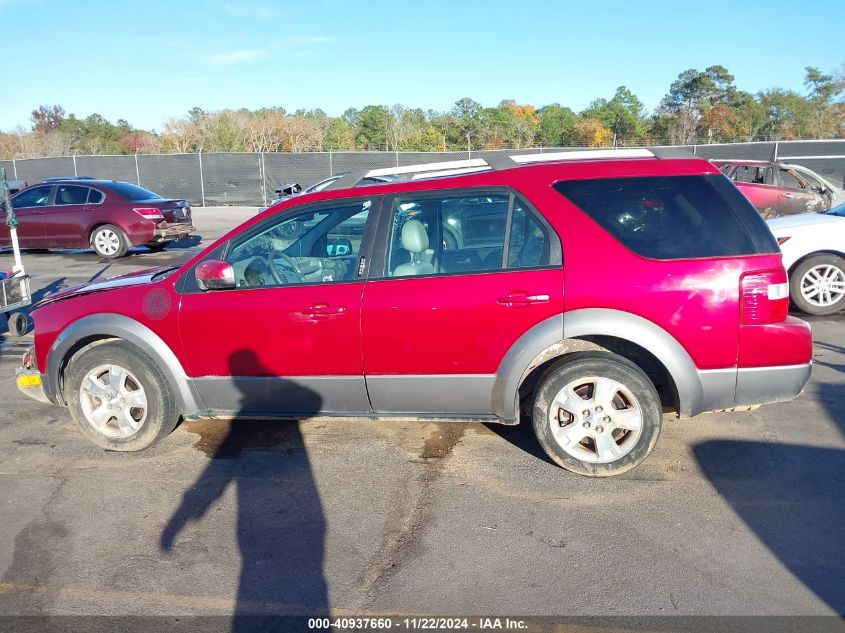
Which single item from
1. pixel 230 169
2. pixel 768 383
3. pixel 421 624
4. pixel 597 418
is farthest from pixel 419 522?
pixel 230 169

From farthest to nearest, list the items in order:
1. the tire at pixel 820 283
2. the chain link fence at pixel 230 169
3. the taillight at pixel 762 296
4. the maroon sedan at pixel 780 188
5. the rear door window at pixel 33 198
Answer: the chain link fence at pixel 230 169 < the maroon sedan at pixel 780 188 < the rear door window at pixel 33 198 < the tire at pixel 820 283 < the taillight at pixel 762 296

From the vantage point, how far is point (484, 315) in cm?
425

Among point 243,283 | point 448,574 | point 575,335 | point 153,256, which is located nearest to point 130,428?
point 243,283

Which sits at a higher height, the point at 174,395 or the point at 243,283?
the point at 243,283

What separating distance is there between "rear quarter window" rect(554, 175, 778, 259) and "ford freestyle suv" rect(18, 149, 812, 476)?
0.01 metres

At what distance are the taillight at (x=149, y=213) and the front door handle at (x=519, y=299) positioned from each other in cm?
1170

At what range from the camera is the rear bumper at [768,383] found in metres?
4.18

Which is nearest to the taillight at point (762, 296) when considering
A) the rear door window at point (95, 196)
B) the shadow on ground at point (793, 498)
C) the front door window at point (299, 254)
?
the shadow on ground at point (793, 498)

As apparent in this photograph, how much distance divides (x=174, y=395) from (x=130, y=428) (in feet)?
1.33

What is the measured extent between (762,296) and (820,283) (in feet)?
16.5

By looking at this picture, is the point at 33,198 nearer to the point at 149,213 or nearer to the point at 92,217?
the point at 92,217

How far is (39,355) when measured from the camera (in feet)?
16.6

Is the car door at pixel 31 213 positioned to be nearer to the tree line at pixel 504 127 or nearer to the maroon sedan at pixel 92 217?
the maroon sedan at pixel 92 217

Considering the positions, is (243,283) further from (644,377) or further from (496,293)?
(644,377)
